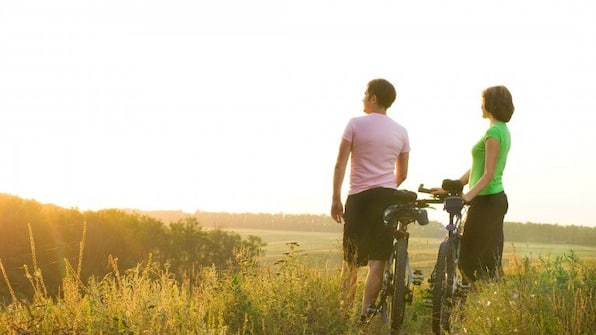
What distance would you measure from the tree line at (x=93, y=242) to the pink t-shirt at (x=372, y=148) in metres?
7.39

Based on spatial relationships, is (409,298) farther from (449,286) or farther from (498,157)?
(498,157)

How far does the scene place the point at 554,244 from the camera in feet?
128

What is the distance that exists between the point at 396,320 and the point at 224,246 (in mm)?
11969

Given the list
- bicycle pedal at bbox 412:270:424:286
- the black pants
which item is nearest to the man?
bicycle pedal at bbox 412:270:424:286

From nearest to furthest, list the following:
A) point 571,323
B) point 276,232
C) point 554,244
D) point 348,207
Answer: point 571,323 < point 348,207 < point 554,244 < point 276,232

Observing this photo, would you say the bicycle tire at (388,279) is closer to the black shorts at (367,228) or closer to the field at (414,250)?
the black shorts at (367,228)

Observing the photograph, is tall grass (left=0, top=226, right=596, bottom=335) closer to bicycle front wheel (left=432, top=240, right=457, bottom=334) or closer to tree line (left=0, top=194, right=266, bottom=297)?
bicycle front wheel (left=432, top=240, right=457, bottom=334)

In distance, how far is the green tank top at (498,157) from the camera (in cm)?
719

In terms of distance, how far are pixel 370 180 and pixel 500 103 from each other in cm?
149

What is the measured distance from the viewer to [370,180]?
7.20 m

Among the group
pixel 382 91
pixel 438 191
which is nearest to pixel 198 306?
pixel 438 191

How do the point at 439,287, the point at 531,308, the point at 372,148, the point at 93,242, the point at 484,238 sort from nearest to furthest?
the point at 531,308 < the point at 372,148 < the point at 439,287 < the point at 484,238 < the point at 93,242

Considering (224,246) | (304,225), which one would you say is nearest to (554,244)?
(224,246)

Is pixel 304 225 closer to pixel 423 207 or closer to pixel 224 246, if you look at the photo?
pixel 224 246
